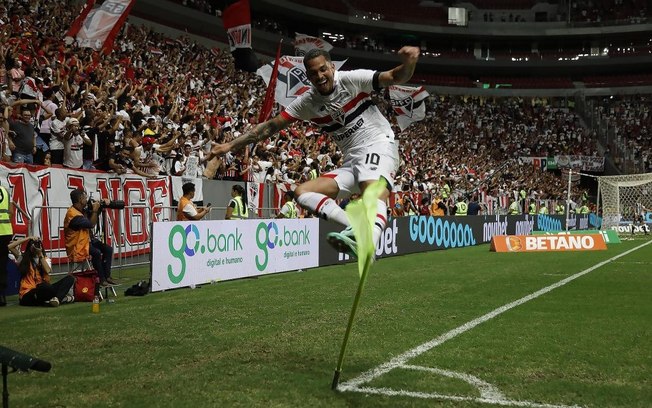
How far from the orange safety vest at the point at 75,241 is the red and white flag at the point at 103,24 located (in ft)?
19.3

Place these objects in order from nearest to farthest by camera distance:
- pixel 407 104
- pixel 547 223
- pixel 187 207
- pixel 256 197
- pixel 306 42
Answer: pixel 187 207 < pixel 256 197 < pixel 306 42 < pixel 407 104 < pixel 547 223

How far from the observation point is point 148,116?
17.0 meters

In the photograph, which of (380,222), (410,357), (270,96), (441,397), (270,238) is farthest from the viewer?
(270,96)

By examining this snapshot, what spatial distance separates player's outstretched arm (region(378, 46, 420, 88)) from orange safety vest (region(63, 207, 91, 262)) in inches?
272

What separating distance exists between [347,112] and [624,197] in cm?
3755

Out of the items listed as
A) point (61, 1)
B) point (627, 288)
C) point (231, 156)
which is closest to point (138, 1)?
point (61, 1)

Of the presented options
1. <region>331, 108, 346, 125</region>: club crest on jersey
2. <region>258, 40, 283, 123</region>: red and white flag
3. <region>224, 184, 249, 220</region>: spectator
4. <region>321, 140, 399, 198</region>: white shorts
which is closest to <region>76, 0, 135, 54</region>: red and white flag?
<region>224, 184, 249, 220</region>: spectator

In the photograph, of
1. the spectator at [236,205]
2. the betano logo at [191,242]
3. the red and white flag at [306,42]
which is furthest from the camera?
the red and white flag at [306,42]

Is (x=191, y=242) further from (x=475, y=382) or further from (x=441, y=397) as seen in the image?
(x=441, y=397)

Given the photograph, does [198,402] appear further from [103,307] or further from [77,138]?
[77,138]

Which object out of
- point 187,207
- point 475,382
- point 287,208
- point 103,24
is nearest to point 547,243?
point 287,208

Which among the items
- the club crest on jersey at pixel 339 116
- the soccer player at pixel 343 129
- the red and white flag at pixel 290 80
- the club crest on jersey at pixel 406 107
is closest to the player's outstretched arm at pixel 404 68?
the soccer player at pixel 343 129

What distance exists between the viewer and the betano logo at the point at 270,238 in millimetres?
13891

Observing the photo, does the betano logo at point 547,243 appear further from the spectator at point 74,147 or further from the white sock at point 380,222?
the white sock at point 380,222
